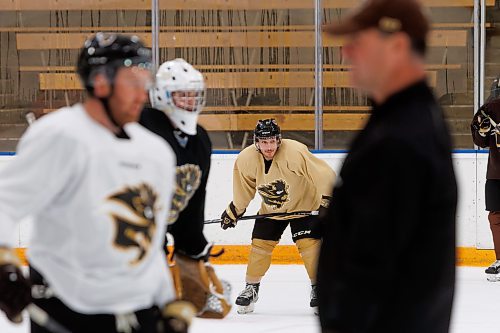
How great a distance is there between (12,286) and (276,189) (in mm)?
3205

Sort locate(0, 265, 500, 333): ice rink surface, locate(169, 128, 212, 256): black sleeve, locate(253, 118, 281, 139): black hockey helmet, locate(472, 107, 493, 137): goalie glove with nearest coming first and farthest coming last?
locate(169, 128, 212, 256): black sleeve → locate(0, 265, 500, 333): ice rink surface → locate(253, 118, 281, 139): black hockey helmet → locate(472, 107, 493, 137): goalie glove

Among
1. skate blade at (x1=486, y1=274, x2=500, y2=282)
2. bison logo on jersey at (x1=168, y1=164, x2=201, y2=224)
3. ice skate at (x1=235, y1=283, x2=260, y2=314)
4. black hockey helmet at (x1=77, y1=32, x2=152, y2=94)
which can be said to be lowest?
skate blade at (x1=486, y1=274, x2=500, y2=282)

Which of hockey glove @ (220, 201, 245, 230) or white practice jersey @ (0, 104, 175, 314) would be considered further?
hockey glove @ (220, 201, 245, 230)

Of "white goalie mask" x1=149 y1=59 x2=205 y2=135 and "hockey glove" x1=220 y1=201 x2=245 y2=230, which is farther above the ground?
"white goalie mask" x1=149 y1=59 x2=205 y2=135

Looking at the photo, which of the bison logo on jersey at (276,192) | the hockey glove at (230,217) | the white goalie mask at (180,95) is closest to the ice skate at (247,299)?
the hockey glove at (230,217)

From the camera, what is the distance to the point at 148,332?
6.43 feet

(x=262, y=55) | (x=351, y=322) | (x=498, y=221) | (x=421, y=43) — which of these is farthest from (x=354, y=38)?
(x=262, y=55)

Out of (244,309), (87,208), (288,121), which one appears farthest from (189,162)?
(288,121)

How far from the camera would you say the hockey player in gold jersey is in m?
4.85

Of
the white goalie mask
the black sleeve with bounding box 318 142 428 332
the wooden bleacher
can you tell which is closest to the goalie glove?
the wooden bleacher

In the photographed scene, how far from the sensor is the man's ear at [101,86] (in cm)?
185

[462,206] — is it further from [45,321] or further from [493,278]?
[45,321]

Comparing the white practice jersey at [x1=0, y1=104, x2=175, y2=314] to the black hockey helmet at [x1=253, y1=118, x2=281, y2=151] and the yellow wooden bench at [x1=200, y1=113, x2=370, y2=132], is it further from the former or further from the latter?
the yellow wooden bench at [x1=200, y1=113, x2=370, y2=132]

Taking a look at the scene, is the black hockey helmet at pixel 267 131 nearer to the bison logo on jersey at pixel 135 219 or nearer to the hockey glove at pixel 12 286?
the bison logo on jersey at pixel 135 219
